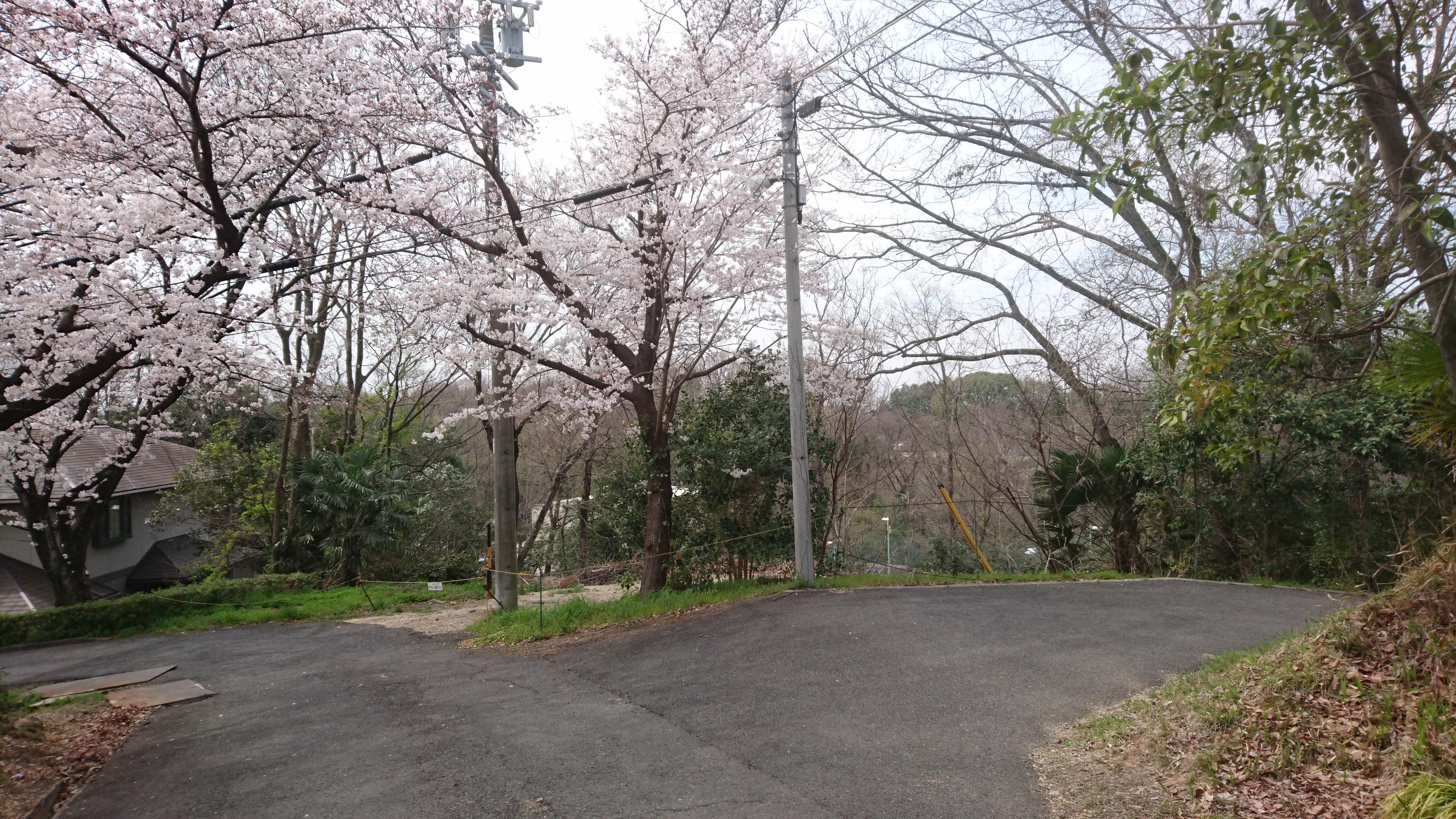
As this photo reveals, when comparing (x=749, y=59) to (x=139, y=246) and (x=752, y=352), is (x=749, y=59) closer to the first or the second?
(x=752, y=352)

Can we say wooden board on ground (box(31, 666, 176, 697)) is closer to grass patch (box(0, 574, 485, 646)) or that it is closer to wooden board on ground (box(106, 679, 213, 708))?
wooden board on ground (box(106, 679, 213, 708))

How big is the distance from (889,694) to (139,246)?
816cm

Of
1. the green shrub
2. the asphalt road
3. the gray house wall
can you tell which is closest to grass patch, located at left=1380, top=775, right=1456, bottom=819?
the asphalt road

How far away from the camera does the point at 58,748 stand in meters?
6.75

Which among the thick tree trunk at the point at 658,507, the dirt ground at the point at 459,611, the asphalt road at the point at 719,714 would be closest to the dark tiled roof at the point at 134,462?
the dirt ground at the point at 459,611

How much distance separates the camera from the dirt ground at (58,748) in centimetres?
559

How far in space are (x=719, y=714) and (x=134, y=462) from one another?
86.0 ft

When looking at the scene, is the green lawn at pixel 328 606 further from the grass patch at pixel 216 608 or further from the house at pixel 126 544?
the house at pixel 126 544

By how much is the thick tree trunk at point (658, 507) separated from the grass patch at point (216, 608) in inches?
282

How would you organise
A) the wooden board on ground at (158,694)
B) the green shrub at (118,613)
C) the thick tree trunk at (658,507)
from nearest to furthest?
the wooden board on ground at (158,694) < the thick tree trunk at (658,507) < the green shrub at (118,613)

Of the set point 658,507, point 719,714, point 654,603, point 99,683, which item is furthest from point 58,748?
point 658,507

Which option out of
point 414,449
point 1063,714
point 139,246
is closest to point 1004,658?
point 1063,714

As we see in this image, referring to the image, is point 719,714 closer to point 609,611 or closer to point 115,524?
point 609,611

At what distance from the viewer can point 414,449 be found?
82.0ft
